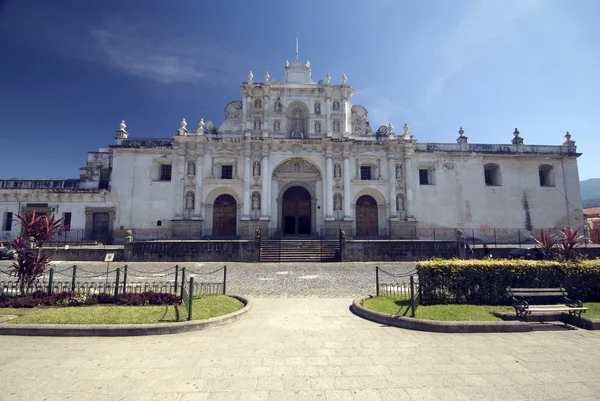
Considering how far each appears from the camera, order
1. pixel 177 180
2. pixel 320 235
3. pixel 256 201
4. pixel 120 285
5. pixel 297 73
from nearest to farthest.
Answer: pixel 120 285
pixel 320 235
pixel 256 201
pixel 177 180
pixel 297 73

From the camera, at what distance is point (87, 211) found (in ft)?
83.2

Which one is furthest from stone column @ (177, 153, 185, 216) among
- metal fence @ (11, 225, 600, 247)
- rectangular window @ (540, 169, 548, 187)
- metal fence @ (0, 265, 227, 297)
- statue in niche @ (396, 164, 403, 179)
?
rectangular window @ (540, 169, 548, 187)

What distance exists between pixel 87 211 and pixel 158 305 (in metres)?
22.3

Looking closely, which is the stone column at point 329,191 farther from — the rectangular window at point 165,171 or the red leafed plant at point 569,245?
the red leafed plant at point 569,245

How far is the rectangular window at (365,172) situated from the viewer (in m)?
27.0

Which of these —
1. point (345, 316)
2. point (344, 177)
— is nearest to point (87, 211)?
point (344, 177)

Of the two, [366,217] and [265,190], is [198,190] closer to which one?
[265,190]

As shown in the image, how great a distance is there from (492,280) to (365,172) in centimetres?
1916

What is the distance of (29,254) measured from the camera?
948 centimetres

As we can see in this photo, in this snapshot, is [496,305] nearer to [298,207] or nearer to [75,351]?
[75,351]

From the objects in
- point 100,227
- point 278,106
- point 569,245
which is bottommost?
point 569,245

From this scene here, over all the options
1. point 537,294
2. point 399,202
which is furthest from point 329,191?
point 537,294

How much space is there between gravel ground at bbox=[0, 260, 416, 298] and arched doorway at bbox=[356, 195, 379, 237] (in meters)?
Result: 7.89

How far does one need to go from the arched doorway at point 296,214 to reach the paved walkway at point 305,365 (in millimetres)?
19676
